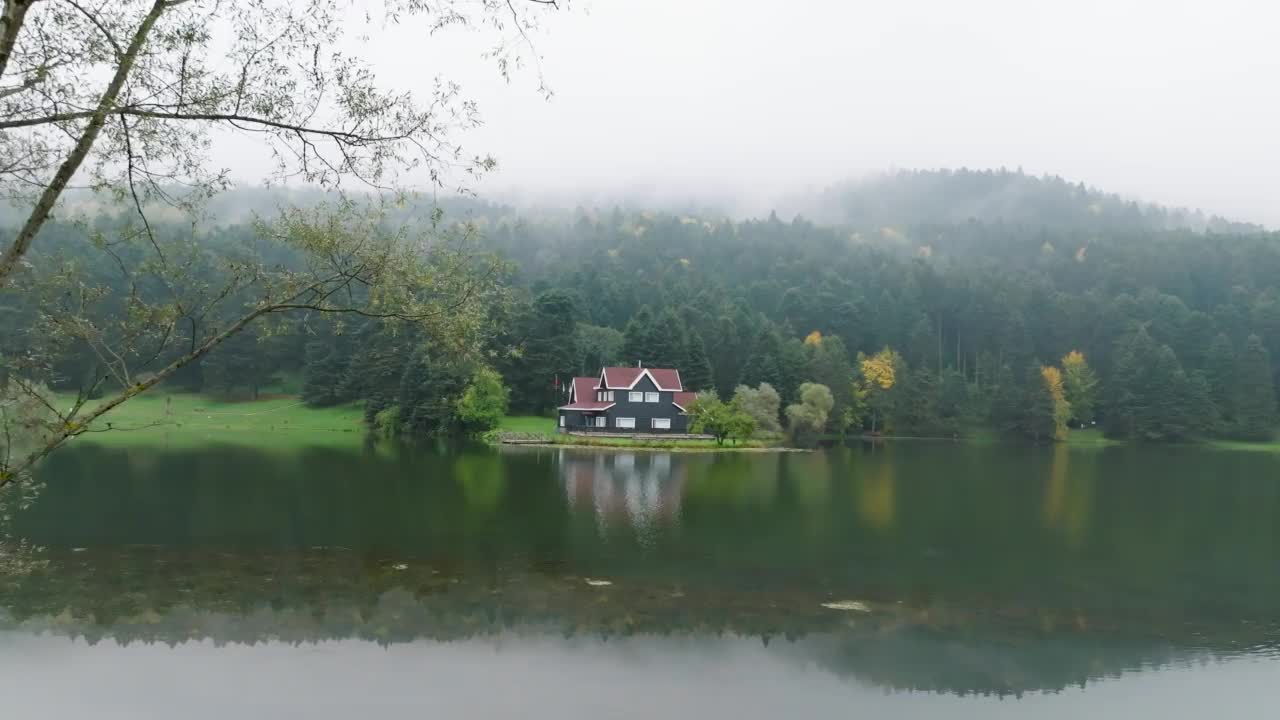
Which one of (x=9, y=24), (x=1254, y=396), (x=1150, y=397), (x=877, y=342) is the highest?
(x=877, y=342)

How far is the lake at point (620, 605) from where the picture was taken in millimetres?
12562

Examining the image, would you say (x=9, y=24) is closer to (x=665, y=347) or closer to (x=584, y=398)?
(x=584, y=398)

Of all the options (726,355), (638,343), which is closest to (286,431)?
(638,343)

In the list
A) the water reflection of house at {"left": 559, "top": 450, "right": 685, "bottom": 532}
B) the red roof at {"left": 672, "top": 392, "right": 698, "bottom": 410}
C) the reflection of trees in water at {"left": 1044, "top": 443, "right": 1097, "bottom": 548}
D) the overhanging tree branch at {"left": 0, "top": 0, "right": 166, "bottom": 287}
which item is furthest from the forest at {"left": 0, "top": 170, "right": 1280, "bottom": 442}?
the overhanging tree branch at {"left": 0, "top": 0, "right": 166, "bottom": 287}

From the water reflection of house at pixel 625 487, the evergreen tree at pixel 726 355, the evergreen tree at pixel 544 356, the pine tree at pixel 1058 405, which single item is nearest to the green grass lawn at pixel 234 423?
the evergreen tree at pixel 544 356

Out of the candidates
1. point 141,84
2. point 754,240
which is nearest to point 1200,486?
point 141,84

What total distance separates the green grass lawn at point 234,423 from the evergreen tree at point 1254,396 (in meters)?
78.4

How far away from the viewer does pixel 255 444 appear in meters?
49.1

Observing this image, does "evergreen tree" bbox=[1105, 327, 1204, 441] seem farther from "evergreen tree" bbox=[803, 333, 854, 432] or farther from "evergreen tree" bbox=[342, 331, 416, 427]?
"evergreen tree" bbox=[342, 331, 416, 427]

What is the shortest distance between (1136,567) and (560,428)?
1873 inches

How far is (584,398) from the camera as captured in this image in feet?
213

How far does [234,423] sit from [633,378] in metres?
32.3

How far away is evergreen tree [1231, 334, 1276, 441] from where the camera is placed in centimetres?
7500

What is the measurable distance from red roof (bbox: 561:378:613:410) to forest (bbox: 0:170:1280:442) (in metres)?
5.56
